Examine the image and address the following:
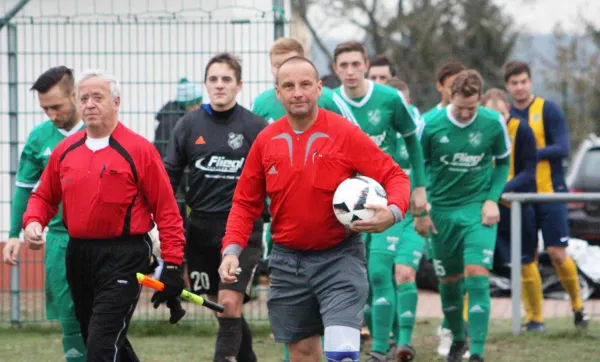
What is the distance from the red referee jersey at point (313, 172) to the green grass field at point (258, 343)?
10.8 ft

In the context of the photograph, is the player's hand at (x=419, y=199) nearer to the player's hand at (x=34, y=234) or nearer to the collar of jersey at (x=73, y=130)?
the collar of jersey at (x=73, y=130)

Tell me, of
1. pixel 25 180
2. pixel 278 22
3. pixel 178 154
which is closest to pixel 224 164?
pixel 178 154

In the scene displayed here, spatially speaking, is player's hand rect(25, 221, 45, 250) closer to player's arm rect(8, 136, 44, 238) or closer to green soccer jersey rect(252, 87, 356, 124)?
player's arm rect(8, 136, 44, 238)

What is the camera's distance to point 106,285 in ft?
20.1

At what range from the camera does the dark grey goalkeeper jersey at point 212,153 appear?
769 centimetres

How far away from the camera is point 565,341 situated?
9.86 m

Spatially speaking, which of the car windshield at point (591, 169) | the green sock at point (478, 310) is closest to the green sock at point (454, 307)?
the green sock at point (478, 310)

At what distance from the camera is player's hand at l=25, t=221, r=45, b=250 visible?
244 inches

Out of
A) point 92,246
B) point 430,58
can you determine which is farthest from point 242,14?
point 430,58

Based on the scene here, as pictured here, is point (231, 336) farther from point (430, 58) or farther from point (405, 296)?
point (430, 58)

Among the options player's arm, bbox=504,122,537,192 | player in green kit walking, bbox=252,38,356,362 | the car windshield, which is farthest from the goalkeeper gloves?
the car windshield

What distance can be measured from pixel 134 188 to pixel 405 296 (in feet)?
10.5

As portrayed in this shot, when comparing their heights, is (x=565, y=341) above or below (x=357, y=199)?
below

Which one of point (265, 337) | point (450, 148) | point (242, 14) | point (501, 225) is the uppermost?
point (242, 14)
